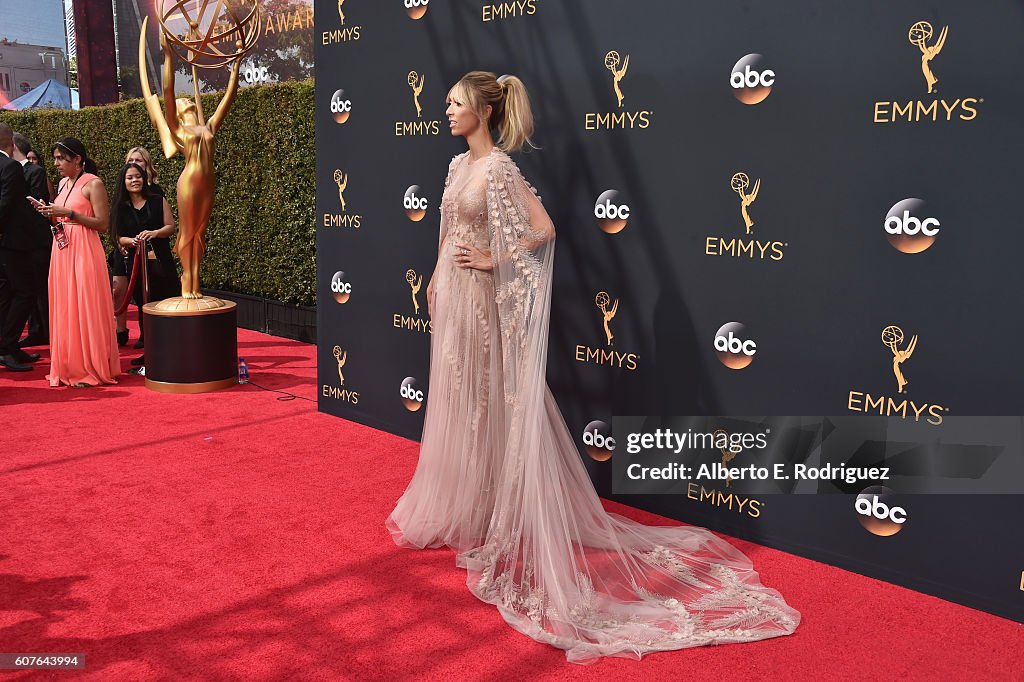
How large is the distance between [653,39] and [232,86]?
366cm

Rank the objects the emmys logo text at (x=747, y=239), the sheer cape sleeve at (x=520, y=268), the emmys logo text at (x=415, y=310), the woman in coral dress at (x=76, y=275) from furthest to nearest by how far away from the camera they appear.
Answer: the woman in coral dress at (x=76, y=275) → the emmys logo text at (x=415, y=310) → the emmys logo text at (x=747, y=239) → the sheer cape sleeve at (x=520, y=268)

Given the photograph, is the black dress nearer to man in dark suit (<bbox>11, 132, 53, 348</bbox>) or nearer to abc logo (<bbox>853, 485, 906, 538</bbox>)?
man in dark suit (<bbox>11, 132, 53, 348</bbox>)

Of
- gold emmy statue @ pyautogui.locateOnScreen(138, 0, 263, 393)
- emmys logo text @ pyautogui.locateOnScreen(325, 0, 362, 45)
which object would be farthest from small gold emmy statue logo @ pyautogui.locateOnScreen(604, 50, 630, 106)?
gold emmy statue @ pyautogui.locateOnScreen(138, 0, 263, 393)

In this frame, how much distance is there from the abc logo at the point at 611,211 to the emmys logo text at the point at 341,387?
2471mm

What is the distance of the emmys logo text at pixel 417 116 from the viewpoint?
17.4 ft

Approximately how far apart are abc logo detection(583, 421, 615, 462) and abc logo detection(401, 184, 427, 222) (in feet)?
5.87

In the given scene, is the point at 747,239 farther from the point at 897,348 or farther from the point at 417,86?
the point at 417,86

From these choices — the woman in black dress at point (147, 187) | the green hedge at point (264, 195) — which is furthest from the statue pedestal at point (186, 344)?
the green hedge at point (264, 195)

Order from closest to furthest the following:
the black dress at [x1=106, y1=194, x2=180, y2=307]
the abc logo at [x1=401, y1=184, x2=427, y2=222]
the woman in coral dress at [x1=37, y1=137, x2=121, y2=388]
Result: 1. the abc logo at [x1=401, y1=184, x2=427, y2=222]
2. the woman in coral dress at [x1=37, y1=137, x2=121, y2=388]
3. the black dress at [x1=106, y1=194, x2=180, y2=307]

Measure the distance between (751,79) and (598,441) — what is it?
1993 millimetres

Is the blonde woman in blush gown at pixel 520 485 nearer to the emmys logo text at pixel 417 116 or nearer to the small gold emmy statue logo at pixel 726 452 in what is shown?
the small gold emmy statue logo at pixel 726 452

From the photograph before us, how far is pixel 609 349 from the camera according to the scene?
4.57m

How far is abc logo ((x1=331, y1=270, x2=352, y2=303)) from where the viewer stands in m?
6.11

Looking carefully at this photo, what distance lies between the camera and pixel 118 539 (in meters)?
4.05
